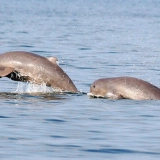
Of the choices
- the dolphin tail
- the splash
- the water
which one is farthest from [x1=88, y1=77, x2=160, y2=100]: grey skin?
the dolphin tail

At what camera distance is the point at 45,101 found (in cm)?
1700

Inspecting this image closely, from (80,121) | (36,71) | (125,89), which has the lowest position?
(80,121)

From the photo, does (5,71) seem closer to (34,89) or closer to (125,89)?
(34,89)

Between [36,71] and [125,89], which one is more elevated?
[36,71]

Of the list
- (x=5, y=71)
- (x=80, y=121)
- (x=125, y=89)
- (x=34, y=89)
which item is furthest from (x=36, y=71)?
(x=80, y=121)

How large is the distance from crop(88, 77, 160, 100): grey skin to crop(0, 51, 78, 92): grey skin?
586 mm

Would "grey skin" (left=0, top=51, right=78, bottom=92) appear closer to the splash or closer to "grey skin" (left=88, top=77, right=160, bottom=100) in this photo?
the splash

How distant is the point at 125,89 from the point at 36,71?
1.89 m

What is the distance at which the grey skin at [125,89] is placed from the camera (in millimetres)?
16984

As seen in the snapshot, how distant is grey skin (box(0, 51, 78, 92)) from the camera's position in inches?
711

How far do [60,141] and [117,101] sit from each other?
4.23 metres

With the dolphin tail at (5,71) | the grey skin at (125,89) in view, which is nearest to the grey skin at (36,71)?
the dolphin tail at (5,71)

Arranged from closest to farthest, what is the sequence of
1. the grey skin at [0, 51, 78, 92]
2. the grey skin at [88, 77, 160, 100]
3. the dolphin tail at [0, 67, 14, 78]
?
the grey skin at [88, 77, 160, 100] < the dolphin tail at [0, 67, 14, 78] < the grey skin at [0, 51, 78, 92]

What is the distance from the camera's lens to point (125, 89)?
17359 millimetres
